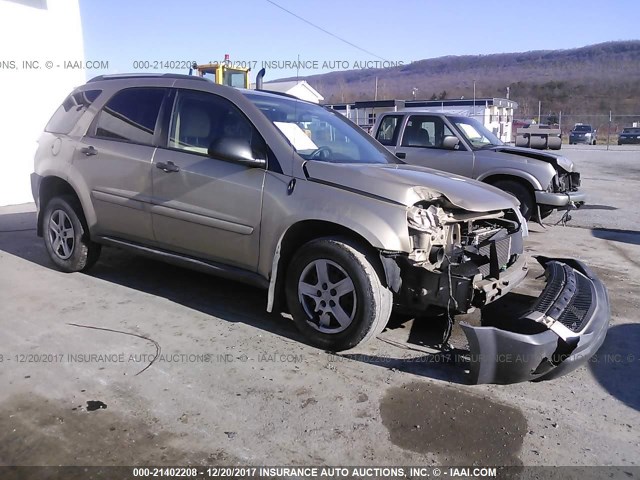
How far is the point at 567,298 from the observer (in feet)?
12.8

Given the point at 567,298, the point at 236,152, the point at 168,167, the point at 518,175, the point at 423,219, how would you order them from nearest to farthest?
the point at 423,219
the point at 567,298
the point at 236,152
the point at 168,167
the point at 518,175

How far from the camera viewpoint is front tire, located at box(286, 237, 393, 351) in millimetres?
3729

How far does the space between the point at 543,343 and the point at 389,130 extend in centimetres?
664

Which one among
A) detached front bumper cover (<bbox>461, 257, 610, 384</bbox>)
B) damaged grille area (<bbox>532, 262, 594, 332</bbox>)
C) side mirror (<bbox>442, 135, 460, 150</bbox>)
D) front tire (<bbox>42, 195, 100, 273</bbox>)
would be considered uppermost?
side mirror (<bbox>442, 135, 460, 150</bbox>)

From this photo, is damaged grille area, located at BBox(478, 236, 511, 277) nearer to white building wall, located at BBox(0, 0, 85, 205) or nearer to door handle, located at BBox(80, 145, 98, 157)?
door handle, located at BBox(80, 145, 98, 157)

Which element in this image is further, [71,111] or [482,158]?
[482,158]

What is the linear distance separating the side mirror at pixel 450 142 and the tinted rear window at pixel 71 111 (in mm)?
5188

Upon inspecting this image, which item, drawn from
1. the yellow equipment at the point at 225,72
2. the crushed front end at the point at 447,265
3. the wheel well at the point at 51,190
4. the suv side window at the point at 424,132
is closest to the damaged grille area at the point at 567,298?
the crushed front end at the point at 447,265

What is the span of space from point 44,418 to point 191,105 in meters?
2.69

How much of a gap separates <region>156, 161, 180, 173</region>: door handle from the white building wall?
705cm

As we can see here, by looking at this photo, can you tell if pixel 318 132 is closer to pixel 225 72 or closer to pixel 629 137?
pixel 225 72

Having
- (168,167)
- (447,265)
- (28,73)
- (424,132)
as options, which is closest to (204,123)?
(168,167)

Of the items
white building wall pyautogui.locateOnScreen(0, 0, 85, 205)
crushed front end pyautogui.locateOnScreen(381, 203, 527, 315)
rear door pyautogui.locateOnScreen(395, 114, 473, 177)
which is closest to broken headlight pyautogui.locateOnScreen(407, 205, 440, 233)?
crushed front end pyautogui.locateOnScreen(381, 203, 527, 315)

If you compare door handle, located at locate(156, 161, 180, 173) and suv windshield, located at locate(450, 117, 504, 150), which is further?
suv windshield, located at locate(450, 117, 504, 150)
